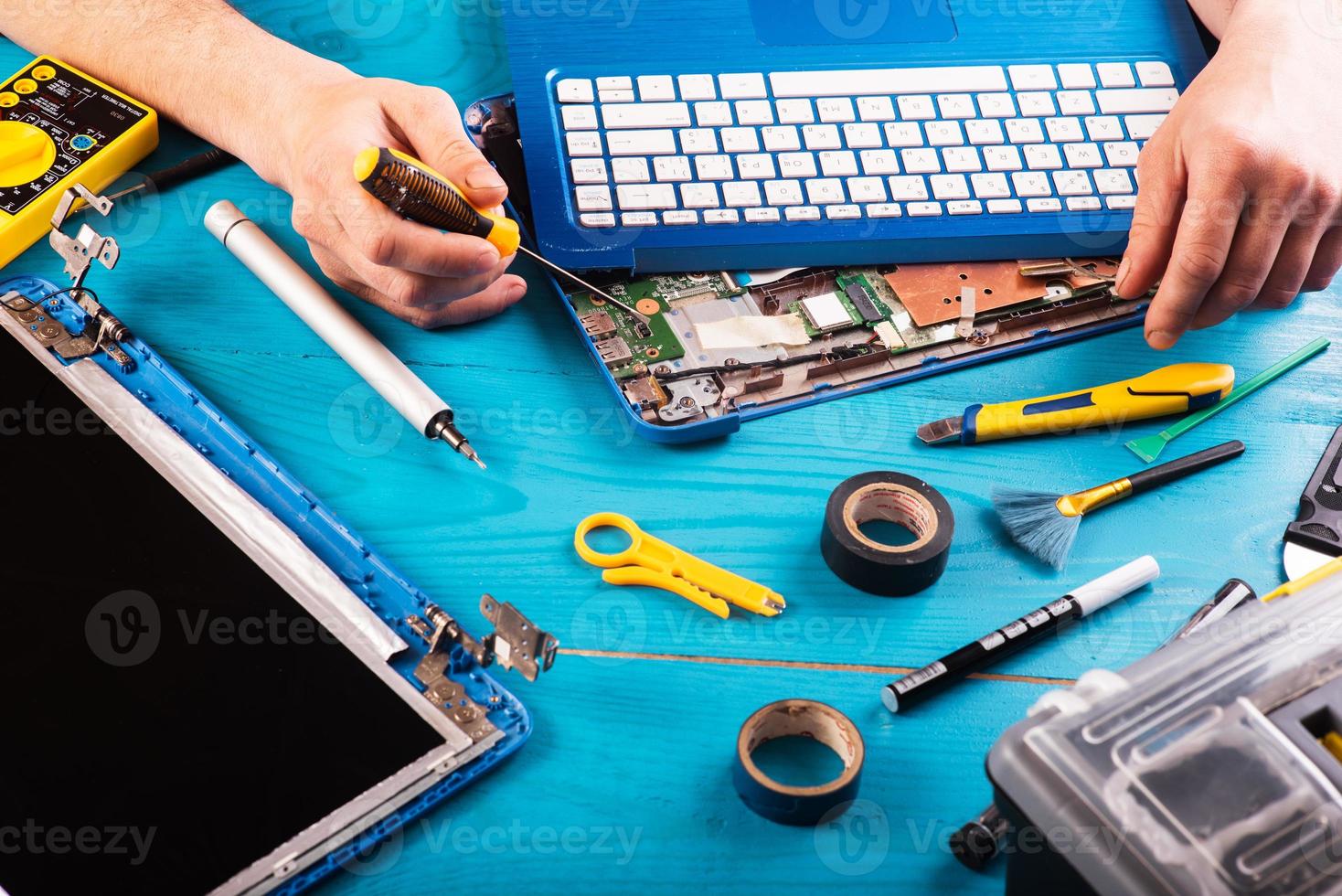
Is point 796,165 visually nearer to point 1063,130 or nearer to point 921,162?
point 921,162

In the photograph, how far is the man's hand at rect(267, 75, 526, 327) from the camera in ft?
3.30

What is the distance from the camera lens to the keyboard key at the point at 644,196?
1.13 m

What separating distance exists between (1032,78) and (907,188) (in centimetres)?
23

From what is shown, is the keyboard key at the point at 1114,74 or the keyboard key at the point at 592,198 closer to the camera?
the keyboard key at the point at 592,198

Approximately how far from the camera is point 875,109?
122 centimetres

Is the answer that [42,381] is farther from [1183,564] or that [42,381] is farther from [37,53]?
[1183,564]

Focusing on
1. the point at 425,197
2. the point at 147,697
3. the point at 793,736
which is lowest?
the point at 793,736

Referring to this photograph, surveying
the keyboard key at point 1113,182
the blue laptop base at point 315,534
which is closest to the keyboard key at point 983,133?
the keyboard key at point 1113,182

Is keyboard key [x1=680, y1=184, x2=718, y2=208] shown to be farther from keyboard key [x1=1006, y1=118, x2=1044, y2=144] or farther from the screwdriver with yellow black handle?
keyboard key [x1=1006, y1=118, x2=1044, y2=144]

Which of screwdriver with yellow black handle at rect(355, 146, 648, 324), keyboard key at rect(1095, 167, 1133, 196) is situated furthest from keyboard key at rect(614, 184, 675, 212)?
keyboard key at rect(1095, 167, 1133, 196)

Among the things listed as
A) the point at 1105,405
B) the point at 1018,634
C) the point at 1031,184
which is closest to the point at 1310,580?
the point at 1018,634

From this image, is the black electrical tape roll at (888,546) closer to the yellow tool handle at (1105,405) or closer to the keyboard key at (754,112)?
the yellow tool handle at (1105,405)

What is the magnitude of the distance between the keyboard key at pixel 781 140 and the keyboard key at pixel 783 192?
0.14ft

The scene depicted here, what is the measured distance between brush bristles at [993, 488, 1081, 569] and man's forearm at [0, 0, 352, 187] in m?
0.76
